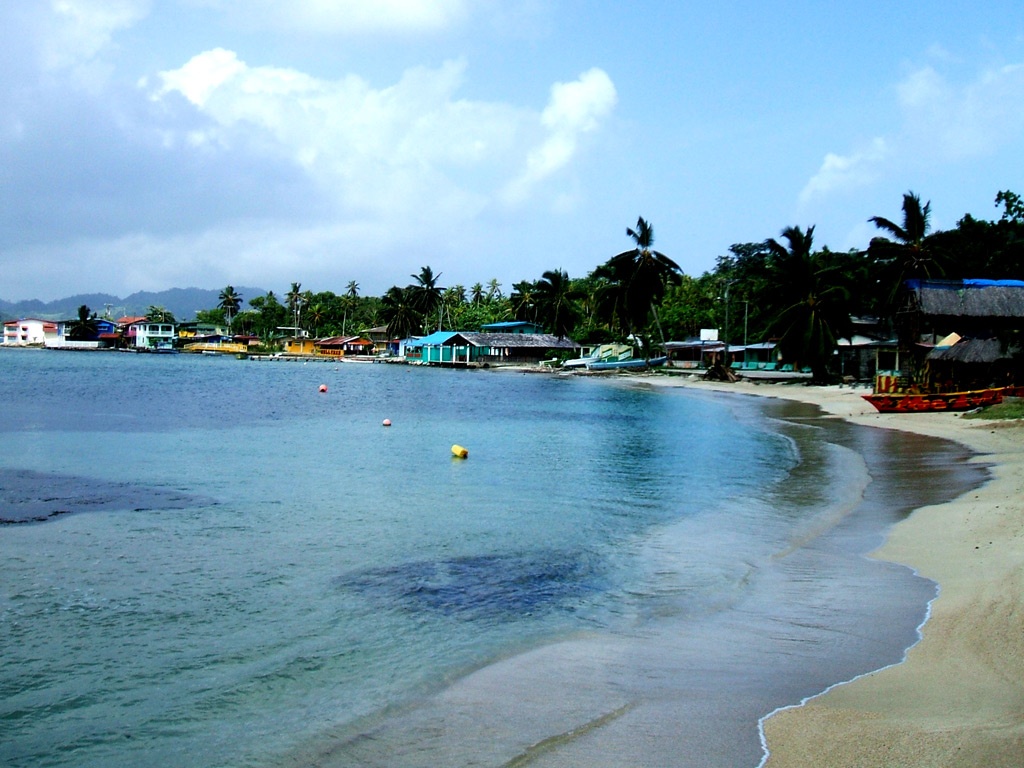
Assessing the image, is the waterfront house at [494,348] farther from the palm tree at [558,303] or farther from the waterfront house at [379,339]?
the waterfront house at [379,339]

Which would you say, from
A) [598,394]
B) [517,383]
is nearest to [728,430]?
[598,394]

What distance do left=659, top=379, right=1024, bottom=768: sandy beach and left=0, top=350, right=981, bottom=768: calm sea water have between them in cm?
28

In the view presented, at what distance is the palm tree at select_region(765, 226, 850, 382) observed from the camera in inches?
1969

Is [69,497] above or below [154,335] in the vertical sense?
below

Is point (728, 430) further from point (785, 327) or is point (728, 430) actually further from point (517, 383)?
point (517, 383)

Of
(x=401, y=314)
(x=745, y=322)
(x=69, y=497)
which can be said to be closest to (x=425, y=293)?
(x=401, y=314)

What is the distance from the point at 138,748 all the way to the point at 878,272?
1911 inches

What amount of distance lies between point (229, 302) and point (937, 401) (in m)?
136

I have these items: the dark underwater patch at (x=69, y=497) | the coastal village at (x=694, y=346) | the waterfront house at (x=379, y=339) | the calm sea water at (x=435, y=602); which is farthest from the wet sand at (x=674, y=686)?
the waterfront house at (x=379, y=339)

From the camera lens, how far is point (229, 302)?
150375mm

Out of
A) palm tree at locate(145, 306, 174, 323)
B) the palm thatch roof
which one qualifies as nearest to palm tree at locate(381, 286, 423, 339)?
palm tree at locate(145, 306, 174, 323)

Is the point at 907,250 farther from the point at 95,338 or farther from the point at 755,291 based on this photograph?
the point at 95,338

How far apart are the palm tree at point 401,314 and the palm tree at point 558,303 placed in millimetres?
20040

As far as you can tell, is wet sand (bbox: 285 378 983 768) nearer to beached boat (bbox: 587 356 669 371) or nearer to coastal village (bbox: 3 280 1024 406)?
coastal village (bbox: 3 280 1024 406)
